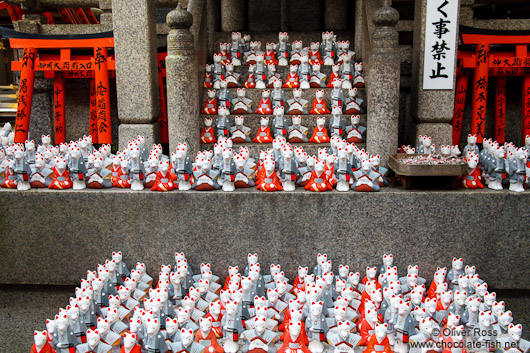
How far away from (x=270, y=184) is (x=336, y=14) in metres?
4.61

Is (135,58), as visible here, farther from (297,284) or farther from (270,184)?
(297,284)

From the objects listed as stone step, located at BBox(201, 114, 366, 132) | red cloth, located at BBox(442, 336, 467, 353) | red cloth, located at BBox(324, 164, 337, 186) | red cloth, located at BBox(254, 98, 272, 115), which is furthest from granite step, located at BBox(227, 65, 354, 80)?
red cloth, located at BBox(442, 336, 467, 353)

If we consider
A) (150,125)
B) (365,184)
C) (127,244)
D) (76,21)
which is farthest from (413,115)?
(76,21)

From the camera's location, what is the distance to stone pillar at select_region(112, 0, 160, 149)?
215 inches

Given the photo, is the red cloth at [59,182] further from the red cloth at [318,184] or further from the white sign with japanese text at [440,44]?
the white sign with japanese text at [440,44]

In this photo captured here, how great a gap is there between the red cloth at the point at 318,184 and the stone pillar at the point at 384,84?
2.69ft

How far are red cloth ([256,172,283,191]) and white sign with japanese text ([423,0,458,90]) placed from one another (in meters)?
1.98

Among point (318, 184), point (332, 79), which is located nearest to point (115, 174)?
point (318, 184)

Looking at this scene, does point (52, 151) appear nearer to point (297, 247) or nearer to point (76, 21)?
point (297, 247)

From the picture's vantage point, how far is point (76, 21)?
987cm

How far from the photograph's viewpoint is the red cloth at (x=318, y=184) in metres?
4.59

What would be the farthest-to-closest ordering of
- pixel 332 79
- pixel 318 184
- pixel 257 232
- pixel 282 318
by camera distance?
pixel 332 79 < pixel 257 232 < pixel 318 184 < pixel 282 318

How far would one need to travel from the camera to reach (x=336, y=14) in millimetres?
8227

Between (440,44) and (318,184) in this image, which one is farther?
(440,44)
